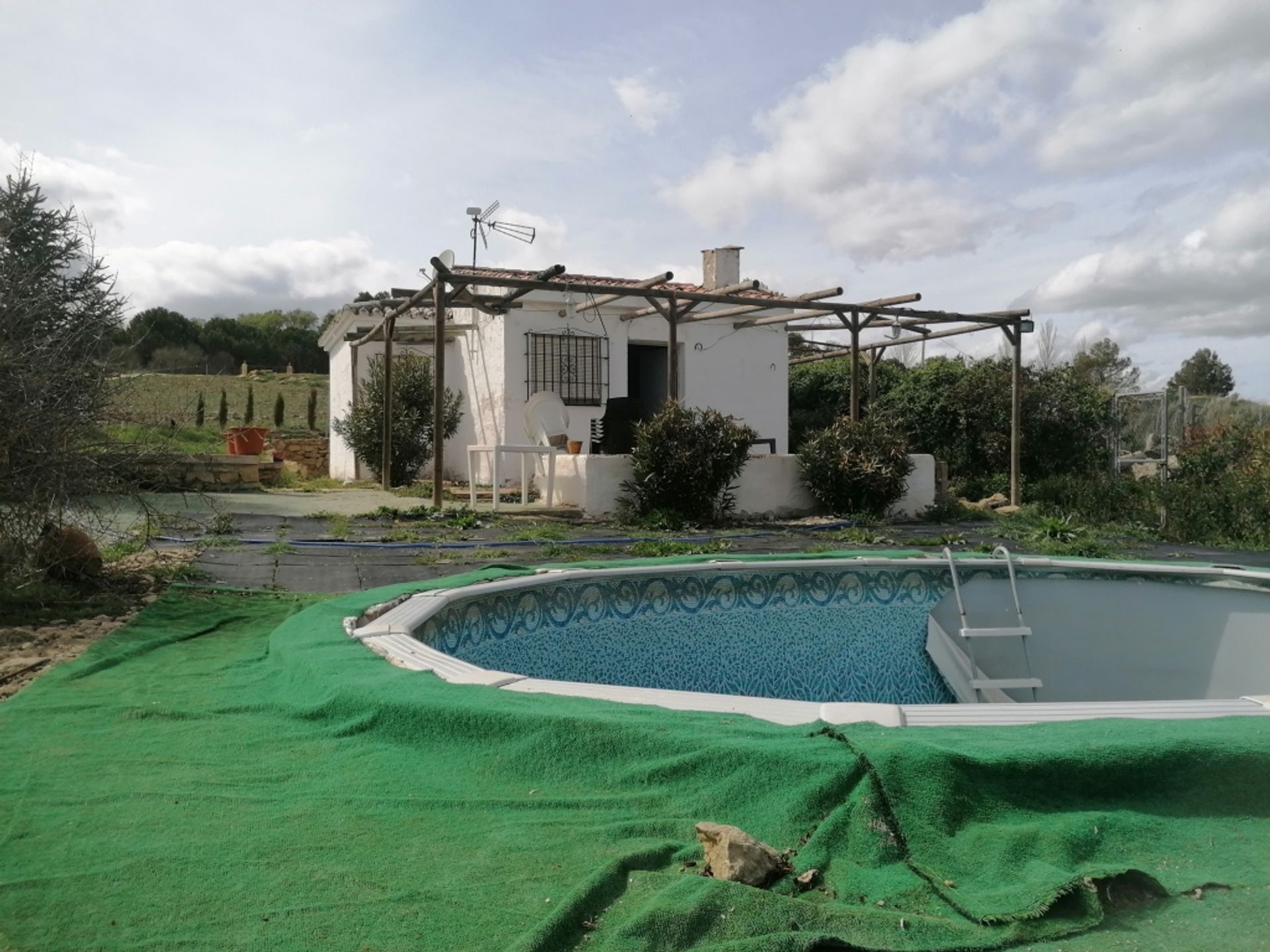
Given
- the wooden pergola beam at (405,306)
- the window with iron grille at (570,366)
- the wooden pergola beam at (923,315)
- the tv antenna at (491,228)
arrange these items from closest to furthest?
1. the wooden pergola beam at (405,306)
2. the wooden pergola beam at (923,315)
3. the window with iron grille at (570,366)
4. the tv antenna at (491,228)

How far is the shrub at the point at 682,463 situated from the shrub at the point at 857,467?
59.8 inches

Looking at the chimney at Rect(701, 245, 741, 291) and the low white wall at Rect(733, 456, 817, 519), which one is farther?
the chimney at Rect(701, 245, 741, 291)

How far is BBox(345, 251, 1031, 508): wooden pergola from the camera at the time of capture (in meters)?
11.7

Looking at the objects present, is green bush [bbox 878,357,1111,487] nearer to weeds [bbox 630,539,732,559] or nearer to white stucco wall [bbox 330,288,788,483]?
white stucco wall [bbox 330,288,788,483]

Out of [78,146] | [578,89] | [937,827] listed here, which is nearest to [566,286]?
[578,89]

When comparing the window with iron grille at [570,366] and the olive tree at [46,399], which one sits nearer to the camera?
the olive tree at [46,399]

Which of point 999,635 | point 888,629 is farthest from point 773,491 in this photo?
point 999,635

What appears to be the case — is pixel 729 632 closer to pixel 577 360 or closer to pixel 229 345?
pixel 577 360

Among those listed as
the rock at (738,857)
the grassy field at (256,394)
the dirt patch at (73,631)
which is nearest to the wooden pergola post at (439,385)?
the dirt patch at (73,631)

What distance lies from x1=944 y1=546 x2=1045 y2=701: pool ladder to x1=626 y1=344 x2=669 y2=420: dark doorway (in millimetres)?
12320

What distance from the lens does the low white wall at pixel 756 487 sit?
11953mm

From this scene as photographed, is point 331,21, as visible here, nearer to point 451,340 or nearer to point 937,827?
point 937,827

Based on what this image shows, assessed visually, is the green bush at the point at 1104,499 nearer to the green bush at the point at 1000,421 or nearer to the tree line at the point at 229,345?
the green bush at the point at 1000,421

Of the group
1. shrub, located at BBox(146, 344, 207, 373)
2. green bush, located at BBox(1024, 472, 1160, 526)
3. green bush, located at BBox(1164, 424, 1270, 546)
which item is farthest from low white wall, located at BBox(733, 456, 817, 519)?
shrub, located at BBox(146, 344, 207, 373)
